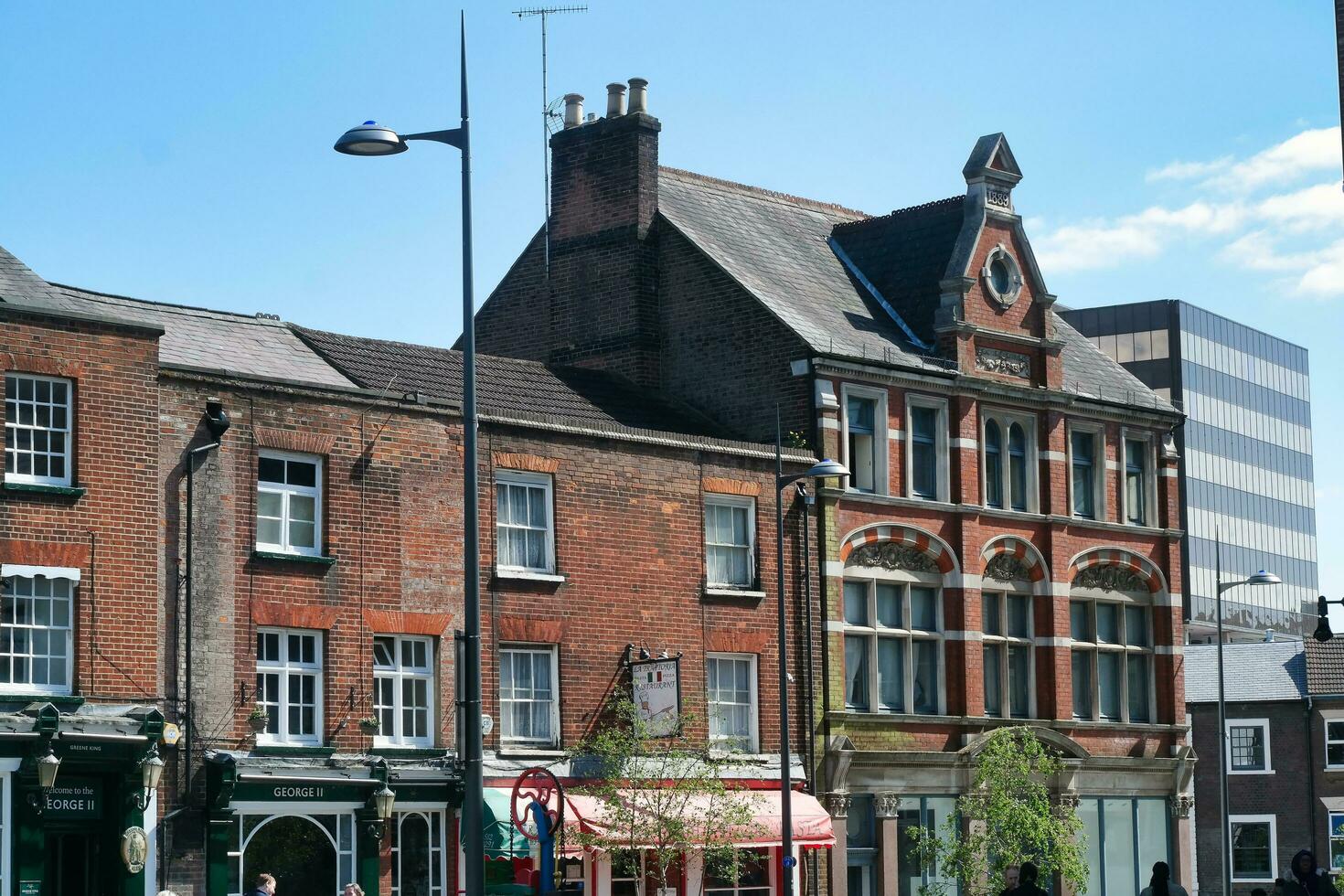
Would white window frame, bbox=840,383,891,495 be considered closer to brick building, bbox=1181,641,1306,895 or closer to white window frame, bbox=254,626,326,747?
white window frame, bbox=254,626,326,747

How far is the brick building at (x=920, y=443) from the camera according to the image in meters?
42.8

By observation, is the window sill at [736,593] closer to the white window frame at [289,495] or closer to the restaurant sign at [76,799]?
the white window frame at [289,495]

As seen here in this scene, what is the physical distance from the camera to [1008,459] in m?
46.4

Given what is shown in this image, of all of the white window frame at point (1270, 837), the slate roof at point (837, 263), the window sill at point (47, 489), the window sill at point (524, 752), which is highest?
the slate roof at point (837, 263)

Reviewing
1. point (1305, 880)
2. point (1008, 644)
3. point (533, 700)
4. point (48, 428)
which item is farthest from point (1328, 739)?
point (48, 428)

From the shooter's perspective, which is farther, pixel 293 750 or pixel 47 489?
pixel 293 750

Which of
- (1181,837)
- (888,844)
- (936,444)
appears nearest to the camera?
(888,844)

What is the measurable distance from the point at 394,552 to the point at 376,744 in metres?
2.97

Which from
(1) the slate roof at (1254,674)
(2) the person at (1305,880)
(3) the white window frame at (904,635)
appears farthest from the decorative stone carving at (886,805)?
(1) the slate roof at (1254,674)

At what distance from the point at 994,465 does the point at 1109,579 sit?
4.42 m

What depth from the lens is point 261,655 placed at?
3331 centimetres

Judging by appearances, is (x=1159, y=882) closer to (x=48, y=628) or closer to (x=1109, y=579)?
(x=48, y=628)

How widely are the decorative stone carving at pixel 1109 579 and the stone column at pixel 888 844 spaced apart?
311 inches

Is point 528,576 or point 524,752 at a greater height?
point 528,576
